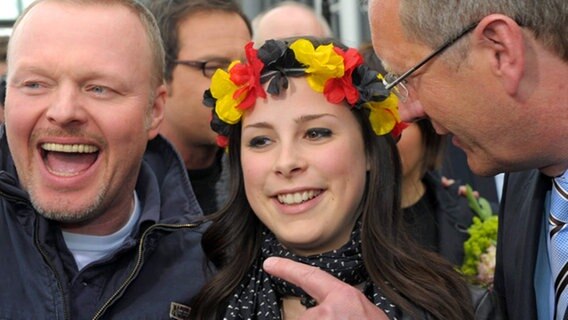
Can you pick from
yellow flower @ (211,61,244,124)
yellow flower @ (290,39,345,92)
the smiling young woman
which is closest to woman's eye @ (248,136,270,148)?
the smiling young woman

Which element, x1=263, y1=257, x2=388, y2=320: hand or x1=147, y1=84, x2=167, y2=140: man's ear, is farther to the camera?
x1=147, y1=84, x2=167, y2=140: man's ear

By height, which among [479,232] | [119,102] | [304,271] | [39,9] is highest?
[39,9]

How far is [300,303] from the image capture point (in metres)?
3.33

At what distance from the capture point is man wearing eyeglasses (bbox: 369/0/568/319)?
2814mm

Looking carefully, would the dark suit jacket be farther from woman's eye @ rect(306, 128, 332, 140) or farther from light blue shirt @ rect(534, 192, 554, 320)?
woman's eye @ rect(306, 128, 332, 140)

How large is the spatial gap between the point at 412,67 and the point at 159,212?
3.68ft

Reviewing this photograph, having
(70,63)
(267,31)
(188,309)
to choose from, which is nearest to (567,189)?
(188,309)

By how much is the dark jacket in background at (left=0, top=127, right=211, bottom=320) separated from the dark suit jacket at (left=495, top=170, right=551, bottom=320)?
3.53ft

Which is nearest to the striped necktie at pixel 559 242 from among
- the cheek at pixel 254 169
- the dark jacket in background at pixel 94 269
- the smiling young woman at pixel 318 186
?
the smiling young woman at pixel 318 186

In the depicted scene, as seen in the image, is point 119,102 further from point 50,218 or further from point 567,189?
point 567,189

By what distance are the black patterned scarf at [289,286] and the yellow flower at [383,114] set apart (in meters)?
0.36

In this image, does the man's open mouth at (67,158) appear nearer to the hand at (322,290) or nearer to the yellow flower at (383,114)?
the hand at (322,290)

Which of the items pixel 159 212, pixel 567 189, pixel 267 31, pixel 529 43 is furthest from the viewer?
pixel 267 31

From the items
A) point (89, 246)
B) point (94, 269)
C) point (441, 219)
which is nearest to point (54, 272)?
point (94, 269)
